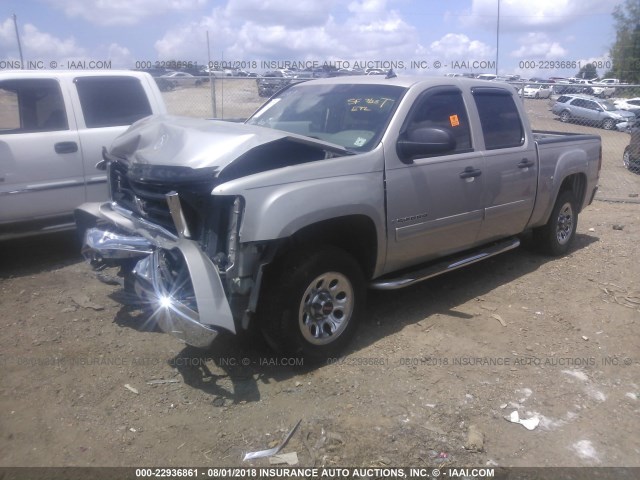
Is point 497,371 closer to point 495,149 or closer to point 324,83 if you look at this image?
point 495,149

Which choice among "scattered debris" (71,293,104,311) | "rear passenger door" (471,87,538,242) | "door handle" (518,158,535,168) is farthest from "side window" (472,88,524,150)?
"scattered debris" (71,293,104,311)

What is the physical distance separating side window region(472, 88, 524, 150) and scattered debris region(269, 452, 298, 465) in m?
3.21

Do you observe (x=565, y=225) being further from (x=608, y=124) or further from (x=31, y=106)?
(x=608, y=124)

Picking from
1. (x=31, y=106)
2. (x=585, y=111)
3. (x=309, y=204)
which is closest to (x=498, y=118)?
(x=309, y=204)

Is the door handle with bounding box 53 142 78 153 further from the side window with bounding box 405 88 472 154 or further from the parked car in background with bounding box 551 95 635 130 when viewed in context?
the parked car in background with bounding box 551 95 635 130

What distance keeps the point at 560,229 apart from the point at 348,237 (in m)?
3.50

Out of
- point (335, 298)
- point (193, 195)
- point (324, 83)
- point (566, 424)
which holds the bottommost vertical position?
point (566, 424)

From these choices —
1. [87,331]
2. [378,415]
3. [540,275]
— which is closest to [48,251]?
[87,331]

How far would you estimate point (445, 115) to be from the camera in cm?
477

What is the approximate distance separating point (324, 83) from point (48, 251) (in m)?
3.70

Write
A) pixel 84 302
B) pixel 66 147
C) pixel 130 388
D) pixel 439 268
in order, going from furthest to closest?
pixel 66 147, pixel 84 302, pixel 439 268, pixel 130 388

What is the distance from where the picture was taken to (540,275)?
5934mm

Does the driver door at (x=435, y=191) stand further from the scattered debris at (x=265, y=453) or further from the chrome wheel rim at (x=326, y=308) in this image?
the scattered debris at (x=265, y=453)

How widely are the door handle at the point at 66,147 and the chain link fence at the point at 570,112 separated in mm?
1597
